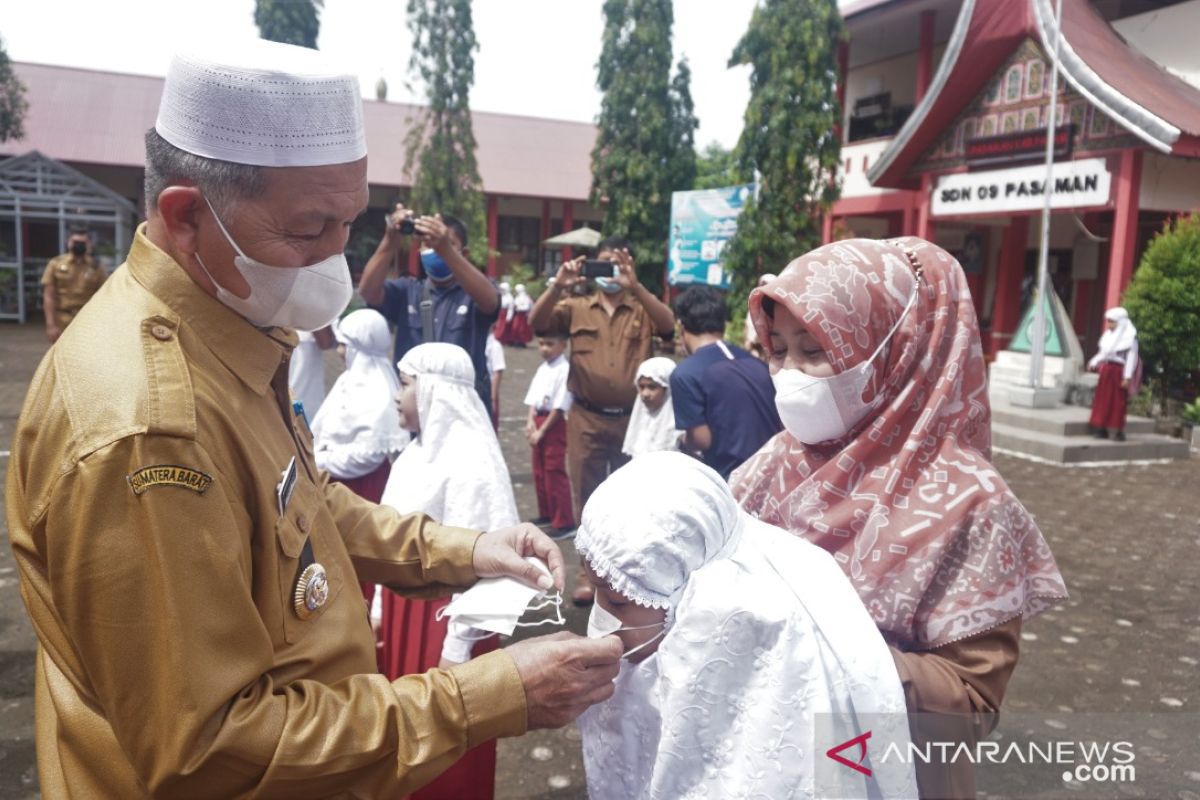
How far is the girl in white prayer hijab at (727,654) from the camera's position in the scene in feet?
4.47

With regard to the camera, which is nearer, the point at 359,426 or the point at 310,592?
the point at 310,592

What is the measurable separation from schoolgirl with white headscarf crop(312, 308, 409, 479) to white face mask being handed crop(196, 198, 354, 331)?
8.30ft

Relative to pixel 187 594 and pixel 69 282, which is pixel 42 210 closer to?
pixel 69 282

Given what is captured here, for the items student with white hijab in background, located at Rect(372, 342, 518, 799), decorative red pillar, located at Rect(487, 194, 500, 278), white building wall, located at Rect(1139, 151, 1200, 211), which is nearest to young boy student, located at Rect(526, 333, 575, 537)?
student with white hijab in background, located at Rect(372, 342, 518, 799)

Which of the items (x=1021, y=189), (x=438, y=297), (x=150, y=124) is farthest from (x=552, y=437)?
(x=150, y=124)

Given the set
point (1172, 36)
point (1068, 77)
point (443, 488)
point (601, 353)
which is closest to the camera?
point (443, 488)

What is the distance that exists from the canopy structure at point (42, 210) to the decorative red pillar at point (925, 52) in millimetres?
16423

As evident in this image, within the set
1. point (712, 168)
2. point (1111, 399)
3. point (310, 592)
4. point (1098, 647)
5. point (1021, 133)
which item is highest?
point (712, 168)

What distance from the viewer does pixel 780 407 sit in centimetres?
197

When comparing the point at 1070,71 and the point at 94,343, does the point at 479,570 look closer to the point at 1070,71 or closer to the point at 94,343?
the point at 94,343

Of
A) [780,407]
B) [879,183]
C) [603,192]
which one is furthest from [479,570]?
[603,192]

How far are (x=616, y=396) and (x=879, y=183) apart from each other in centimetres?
1094

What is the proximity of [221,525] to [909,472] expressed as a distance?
1.31 metres

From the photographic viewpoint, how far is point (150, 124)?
905 inches
